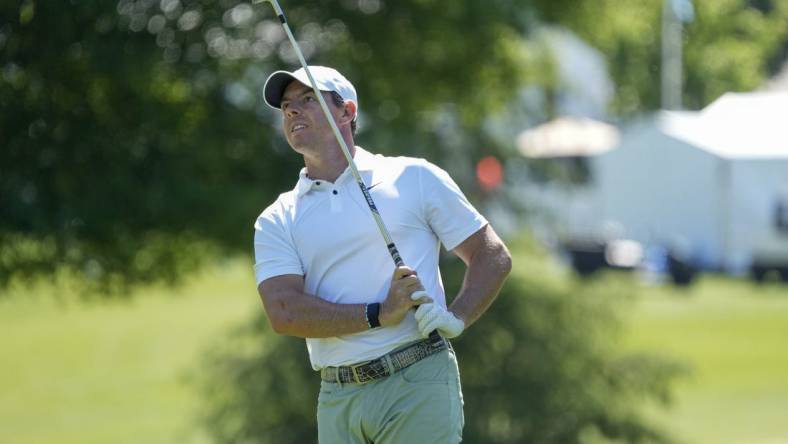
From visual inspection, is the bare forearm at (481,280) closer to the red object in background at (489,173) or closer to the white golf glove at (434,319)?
the white golf glove at (434,319)

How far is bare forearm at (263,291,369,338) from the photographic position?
4449 millimetres

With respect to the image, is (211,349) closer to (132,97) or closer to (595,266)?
(132,97)

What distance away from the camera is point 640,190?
1430cm

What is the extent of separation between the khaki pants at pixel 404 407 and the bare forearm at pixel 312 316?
221 millimetres

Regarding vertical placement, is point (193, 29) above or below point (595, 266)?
above

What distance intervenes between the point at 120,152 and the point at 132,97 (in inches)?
18.7

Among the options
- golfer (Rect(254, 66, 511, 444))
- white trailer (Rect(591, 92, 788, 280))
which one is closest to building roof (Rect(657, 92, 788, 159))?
white trailer (Rect(591, 92, 788, 280))

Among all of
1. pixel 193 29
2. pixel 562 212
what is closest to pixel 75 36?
pixel 193 29

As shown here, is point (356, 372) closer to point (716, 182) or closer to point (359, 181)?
point (359, 181)

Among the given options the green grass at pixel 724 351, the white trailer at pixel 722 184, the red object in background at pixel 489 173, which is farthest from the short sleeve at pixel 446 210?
the green grass at pixel 724 351

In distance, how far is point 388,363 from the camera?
14.9 feet

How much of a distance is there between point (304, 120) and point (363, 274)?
507 mm

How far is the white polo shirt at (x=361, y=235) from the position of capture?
4.55 metres

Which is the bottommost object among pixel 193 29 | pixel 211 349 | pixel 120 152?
pixel 211 349
